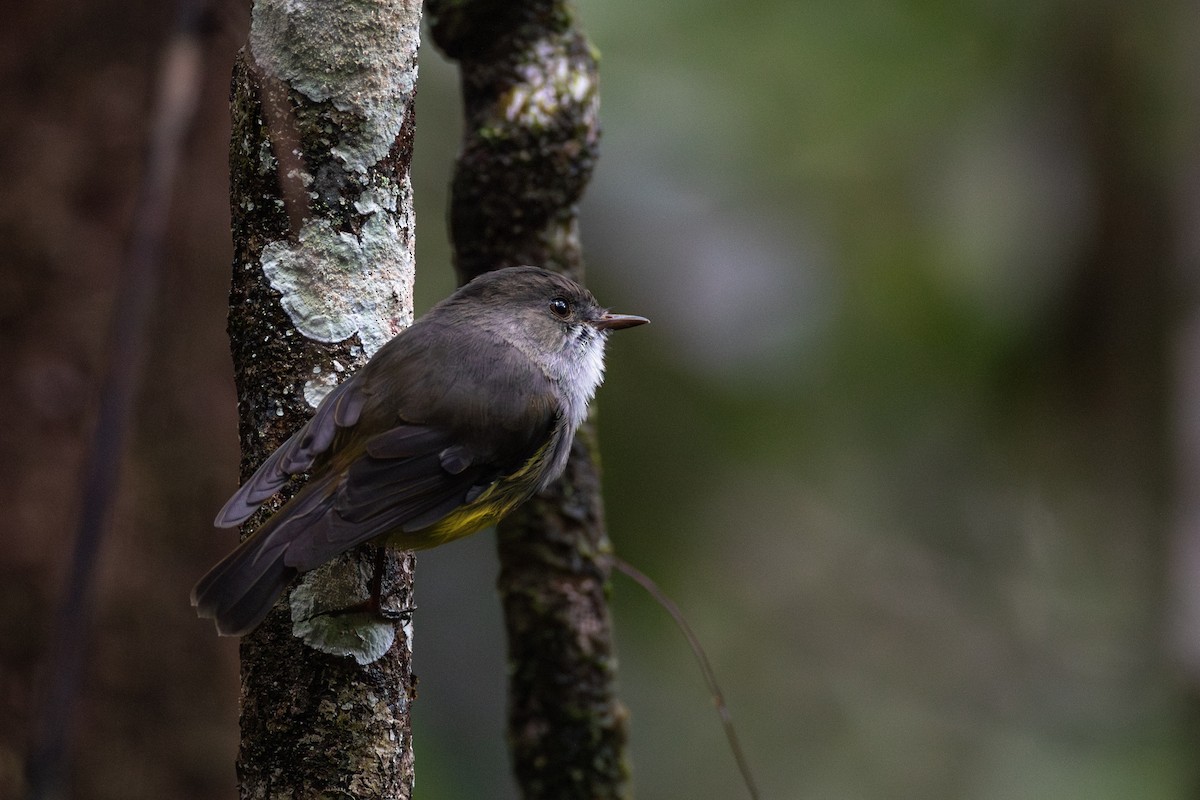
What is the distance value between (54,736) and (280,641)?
1542 millimetres

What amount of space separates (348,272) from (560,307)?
1.24 metres

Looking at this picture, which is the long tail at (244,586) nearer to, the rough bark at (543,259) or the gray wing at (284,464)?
the gray wing at (284,464)

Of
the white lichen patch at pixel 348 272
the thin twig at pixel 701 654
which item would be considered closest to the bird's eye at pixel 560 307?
the thin twig at pixel 701 654

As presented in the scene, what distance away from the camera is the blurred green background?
5.93 meters

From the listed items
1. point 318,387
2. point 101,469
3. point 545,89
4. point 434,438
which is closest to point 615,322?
point 545,89

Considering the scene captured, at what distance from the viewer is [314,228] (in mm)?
2445

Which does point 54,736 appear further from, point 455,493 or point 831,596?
point 831,596

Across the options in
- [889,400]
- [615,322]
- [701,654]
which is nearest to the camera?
[701,654]

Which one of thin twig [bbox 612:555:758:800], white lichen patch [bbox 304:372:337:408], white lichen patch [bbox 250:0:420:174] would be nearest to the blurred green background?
thin twig [bbox 612:555:758:800]

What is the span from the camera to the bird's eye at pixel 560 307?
3.63 metres

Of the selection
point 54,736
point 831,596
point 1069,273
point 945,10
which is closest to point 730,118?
point 945,10

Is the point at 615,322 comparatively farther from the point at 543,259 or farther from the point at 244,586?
the point at 244,586

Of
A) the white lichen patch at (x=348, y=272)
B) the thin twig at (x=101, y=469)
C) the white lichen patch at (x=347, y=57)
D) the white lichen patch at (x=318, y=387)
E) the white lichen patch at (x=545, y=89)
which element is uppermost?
the white lichen patch at (x=545, y=89)

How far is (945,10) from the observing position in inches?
Answer: 262
